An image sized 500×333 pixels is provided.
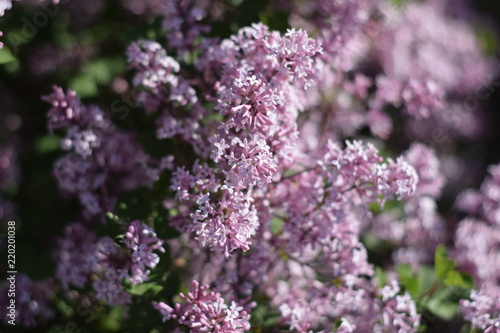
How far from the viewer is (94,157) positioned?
2529mm

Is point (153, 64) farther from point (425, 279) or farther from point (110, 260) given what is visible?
point (425, 279)

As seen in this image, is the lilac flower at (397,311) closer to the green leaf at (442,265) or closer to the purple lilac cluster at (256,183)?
the purple lilac cluster at (256,183)

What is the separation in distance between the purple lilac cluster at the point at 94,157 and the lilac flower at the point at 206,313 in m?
0.58

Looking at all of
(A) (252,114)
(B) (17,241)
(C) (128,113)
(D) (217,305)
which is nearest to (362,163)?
(A) (252,114)

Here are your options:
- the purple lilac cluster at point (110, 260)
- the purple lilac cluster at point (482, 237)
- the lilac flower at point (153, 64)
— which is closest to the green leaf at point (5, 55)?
the lilac flower at point (153, 64)

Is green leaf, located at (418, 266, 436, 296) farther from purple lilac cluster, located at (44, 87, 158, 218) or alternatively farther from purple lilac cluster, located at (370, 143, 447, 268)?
purple lilac cluster, located at (44, 87, 158, 218)

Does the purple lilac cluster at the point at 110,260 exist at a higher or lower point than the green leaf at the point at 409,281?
lower

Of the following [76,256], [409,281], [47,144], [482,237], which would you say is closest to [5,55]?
[47,144]

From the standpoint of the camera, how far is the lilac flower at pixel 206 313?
1.90 meters

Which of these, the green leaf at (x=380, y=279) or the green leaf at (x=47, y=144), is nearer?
the green leaf at (x=380, y=279)

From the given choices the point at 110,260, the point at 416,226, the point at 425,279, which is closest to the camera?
the point at 110,260

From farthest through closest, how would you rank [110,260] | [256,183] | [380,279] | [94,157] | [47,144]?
[47,144]
[94,157]
[380,279]
[110,260]
[256,183]

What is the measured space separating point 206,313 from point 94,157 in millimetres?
1015

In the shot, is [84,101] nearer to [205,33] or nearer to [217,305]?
[205,33]
